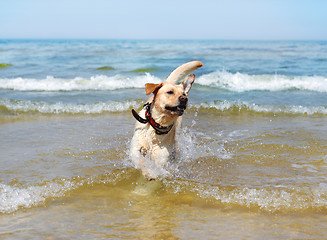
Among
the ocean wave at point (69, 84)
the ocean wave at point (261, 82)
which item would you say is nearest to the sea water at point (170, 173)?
the ocean wave at point (69, 84)

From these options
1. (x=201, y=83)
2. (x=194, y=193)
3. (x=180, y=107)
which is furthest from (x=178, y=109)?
(x=201, y=83)

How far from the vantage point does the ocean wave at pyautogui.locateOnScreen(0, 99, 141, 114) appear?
9672 millimetres

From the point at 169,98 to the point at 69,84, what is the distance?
10375mm

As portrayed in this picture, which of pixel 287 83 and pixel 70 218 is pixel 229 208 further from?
pixel 287 83

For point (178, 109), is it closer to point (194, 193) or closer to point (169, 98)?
point (169, 98)

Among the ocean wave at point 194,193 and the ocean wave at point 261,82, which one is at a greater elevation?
the ocean wave at point 261,82

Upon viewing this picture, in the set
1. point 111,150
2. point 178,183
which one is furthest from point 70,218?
point 111,150

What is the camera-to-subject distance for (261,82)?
48.1 feet

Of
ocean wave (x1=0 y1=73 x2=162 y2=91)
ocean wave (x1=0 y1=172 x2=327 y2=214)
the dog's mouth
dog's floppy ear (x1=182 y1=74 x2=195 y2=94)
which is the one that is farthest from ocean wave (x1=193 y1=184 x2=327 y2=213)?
ocean wave (x1=0 y1=73 x2=162 y2=91)

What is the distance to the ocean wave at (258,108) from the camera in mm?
9555

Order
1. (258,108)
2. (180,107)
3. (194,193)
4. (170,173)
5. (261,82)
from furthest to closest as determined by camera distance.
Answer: (261,82)
(258,108)
(170,173)
(194,193)
(180,107)

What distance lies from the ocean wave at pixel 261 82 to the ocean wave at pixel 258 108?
131 inches

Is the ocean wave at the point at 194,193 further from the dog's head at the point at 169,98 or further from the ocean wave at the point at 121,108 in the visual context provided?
the ocean wave at the point at 121,108

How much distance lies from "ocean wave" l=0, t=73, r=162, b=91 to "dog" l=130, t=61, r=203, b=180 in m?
8.78
